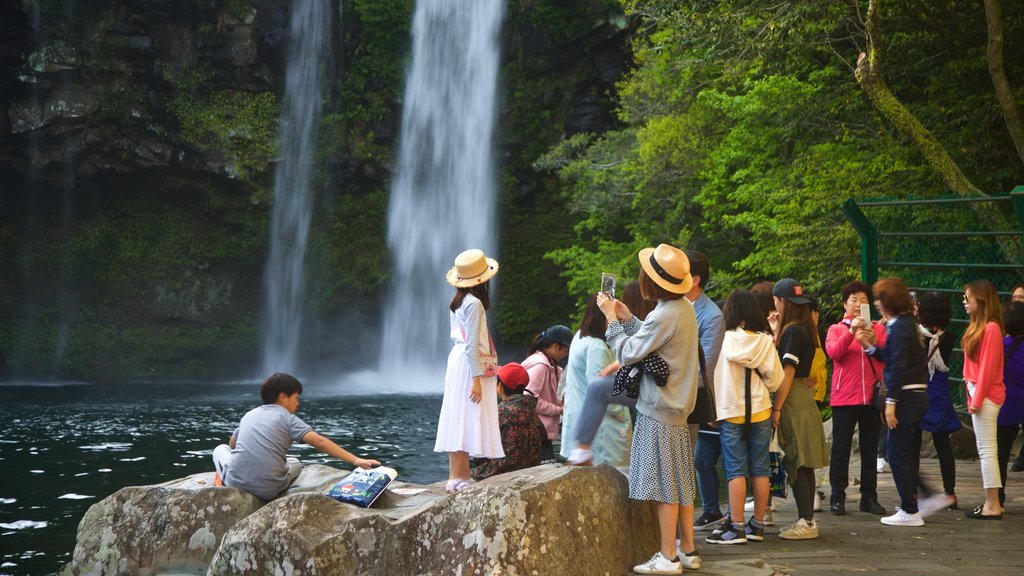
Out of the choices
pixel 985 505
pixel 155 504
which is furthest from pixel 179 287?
pixel 985 505

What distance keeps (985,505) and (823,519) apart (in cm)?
110

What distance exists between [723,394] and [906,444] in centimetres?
153

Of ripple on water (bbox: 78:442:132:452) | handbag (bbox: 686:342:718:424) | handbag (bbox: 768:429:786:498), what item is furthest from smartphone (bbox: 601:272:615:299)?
ripple on water (bbox: 78:442:132:452)

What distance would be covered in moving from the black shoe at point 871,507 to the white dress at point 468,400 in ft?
8.62

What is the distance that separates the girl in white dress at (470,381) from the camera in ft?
21.5

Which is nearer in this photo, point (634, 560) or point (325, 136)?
point (634, 560)

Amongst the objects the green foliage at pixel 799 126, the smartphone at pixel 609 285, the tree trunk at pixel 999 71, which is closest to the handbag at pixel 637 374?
the smartphone at pixel 609 285

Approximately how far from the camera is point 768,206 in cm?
1638

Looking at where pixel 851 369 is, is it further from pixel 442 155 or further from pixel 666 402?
pixel 442 155

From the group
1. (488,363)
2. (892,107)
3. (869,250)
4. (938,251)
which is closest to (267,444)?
(488,363)

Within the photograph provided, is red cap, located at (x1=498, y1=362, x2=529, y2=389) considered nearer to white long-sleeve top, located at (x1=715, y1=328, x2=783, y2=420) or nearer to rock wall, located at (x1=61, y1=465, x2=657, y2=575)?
rock wall, located at (x1=61, y1=465, x2=657, y2=575)

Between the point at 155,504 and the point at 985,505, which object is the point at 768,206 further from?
the point at 155,504

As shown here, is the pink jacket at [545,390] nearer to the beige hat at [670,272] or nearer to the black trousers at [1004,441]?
the beige hat at [670,272]

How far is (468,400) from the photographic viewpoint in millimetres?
6633
